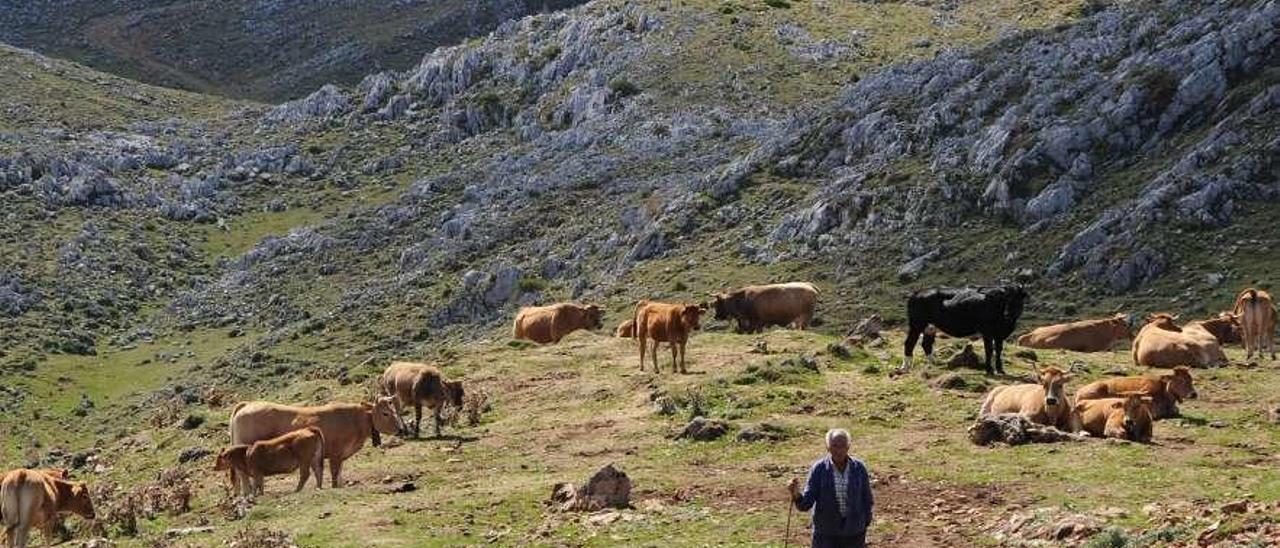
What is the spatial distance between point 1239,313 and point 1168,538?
21.8 m

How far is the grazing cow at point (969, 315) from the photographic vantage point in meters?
33.9

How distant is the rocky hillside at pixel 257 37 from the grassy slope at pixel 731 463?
14182 cm

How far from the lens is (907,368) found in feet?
110

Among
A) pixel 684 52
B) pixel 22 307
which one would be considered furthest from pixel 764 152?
pixel 22 307

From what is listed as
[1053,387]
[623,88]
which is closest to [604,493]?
[1053,387]

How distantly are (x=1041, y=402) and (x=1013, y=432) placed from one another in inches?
82.8

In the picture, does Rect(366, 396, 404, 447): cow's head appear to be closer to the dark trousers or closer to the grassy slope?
the grassy slope

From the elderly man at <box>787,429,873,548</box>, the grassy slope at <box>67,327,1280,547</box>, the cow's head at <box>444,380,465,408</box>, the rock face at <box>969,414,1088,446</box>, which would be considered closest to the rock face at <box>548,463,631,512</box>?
the grassy slope at <box>67,327,1280,547</box>

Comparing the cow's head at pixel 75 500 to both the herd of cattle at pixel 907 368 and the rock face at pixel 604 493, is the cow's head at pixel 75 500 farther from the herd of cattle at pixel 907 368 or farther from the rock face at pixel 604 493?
the rock face at pixel 604 493

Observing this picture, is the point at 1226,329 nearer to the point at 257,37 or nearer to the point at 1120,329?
the point at 1120,329

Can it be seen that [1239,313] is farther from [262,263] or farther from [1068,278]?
[262,263]

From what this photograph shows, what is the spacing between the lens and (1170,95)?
63.0m

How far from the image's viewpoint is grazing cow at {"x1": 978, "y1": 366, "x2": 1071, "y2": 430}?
25453 mm

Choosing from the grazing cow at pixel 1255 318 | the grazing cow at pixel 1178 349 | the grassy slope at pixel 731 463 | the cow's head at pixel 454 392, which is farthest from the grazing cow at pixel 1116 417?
the cow's head at pixel 454 392
